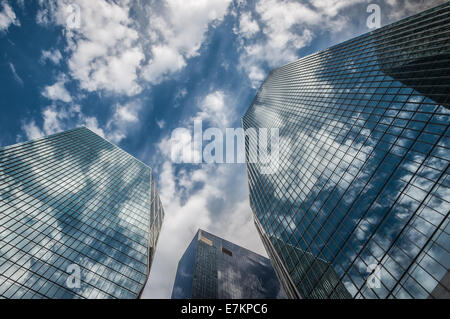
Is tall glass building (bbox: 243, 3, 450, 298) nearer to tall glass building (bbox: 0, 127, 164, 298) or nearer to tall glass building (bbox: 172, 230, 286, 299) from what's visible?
tall glass building (bbox: 0, 127, 164, 298)

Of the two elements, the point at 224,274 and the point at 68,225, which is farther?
the point at 224,274

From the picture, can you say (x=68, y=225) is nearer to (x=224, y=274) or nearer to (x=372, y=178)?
(x=372, y=178)

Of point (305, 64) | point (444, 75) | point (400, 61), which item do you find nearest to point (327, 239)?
point (444, 75)

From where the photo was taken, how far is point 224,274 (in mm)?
98125

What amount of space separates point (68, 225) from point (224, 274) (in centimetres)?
7435

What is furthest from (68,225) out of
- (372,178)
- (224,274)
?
(224,274)

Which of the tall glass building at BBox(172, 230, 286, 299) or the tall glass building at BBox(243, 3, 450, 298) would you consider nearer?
the tall glass building at BBox(243, 3, 450, 298)

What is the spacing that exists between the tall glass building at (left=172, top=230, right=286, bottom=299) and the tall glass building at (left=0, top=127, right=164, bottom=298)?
41735mm

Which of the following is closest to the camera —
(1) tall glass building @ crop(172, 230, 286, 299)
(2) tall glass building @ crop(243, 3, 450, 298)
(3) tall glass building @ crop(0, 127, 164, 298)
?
(2) tall glass building @ crop(243, 3, 450, 298)

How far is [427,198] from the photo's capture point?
2170 centimetres

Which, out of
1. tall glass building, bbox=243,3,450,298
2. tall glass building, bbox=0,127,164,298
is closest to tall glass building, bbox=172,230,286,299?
tall glass building, bbox=0,127,164,298

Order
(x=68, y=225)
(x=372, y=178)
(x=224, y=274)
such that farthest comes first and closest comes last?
(x=224, y=274), (x=68, y=225), (x=372, y=178)

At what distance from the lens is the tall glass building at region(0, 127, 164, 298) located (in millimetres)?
39219

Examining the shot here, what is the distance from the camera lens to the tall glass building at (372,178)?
21.0 meters
